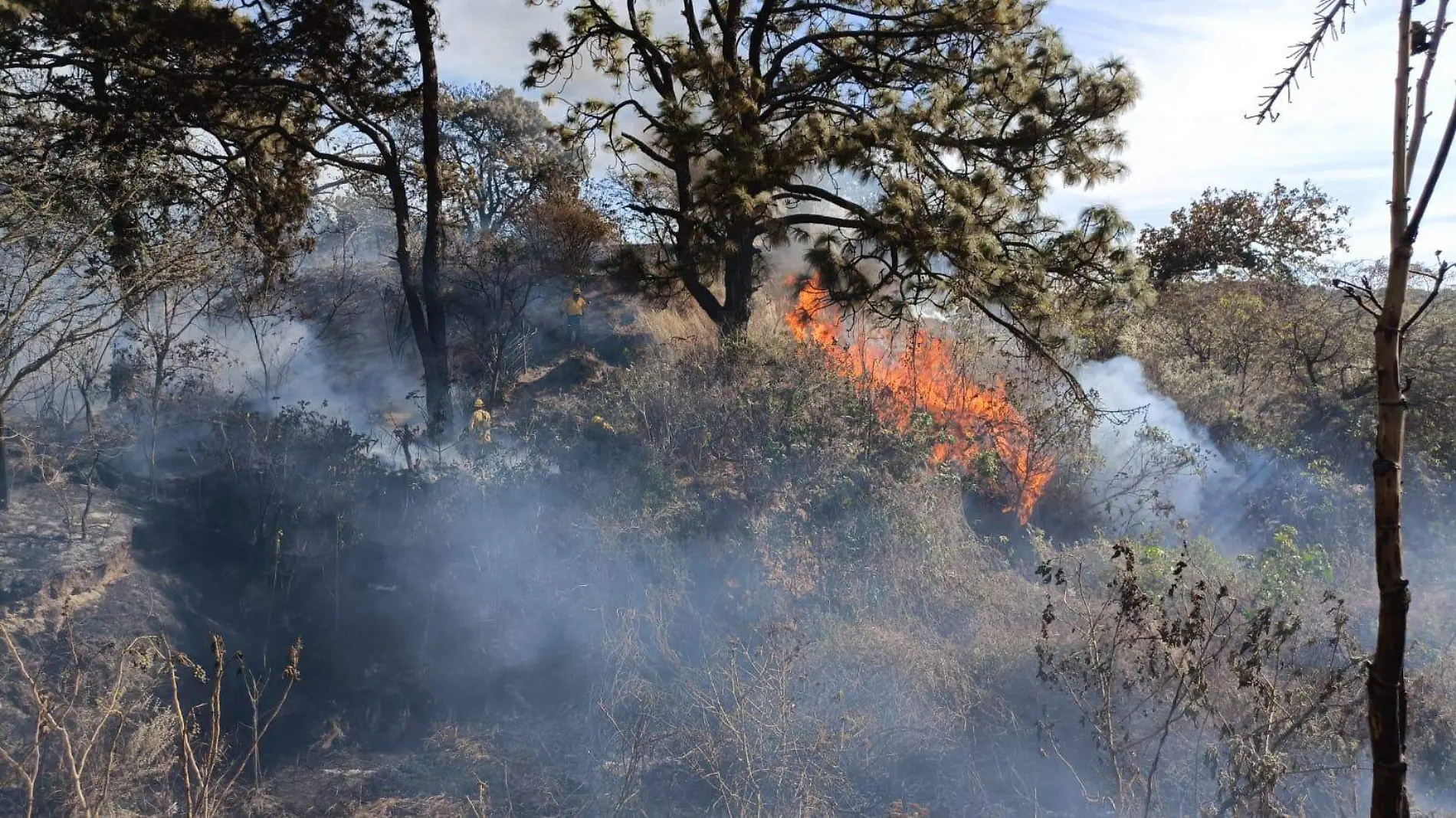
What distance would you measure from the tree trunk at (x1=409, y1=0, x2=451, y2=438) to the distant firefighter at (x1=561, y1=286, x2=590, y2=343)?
2727 mm

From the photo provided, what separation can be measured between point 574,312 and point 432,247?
3.06m

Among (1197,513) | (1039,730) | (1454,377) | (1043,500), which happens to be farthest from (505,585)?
(1454,377)

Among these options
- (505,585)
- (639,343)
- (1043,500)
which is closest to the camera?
(505,585)

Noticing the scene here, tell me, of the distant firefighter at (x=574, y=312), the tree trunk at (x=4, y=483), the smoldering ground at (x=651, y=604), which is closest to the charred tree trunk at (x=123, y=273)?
the smoldering ground at (x=651, y=604)

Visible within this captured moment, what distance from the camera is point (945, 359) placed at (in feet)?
34.4

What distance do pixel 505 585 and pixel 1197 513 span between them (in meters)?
8.04

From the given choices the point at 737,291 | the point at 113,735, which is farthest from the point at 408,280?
the point at 113,735

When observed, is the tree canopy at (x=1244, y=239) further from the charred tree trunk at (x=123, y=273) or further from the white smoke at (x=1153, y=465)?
the charred tree trunk at (x=123, y=273)

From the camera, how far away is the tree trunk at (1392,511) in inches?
56.0

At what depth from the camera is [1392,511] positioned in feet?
4.71

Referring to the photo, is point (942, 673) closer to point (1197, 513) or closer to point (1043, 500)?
point (1043, 500)

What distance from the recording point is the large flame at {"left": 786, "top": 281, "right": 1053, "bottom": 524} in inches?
372

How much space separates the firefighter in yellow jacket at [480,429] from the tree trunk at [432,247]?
1.13 feet

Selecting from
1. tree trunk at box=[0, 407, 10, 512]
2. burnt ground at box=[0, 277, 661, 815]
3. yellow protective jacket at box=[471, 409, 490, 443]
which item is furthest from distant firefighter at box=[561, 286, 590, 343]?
tree trunk at box=[0, 407, 10, 512]
